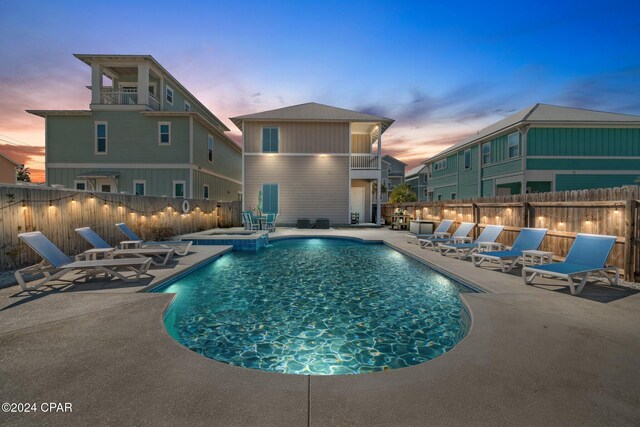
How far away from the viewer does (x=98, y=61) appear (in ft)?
54.5

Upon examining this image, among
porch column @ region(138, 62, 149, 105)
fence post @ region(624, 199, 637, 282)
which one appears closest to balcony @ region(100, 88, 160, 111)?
porch column @ region(138, 62, 149, 105)

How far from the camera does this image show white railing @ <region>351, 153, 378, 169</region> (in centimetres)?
1847

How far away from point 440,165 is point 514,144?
392 inches

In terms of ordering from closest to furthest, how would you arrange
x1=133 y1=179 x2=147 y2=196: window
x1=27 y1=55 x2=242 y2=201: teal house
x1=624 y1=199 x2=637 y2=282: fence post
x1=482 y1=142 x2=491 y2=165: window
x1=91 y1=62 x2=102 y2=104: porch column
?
x1=624 y1=199 x2=637 y2=282: fence post → x1=91 y1=62 x2=102 y2=104: porch column → x1=27 y1=55 x2=242 y2=201: teal house → x1=133 y1=179 x2=147 y2=196: window → x1=482 y1=142 x2=491 y2=165: window

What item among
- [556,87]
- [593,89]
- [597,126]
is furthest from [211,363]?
[593,89]

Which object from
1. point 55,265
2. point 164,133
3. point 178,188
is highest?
point 164,133

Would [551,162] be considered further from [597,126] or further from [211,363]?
[211,363]

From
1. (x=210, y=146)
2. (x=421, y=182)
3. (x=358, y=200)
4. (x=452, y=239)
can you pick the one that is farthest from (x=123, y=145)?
(x=421, y=182)

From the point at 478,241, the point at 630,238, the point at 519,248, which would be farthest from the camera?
the point at 478,241

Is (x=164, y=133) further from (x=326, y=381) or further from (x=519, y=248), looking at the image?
(x=326, y=381)

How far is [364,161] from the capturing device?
18.6 meters

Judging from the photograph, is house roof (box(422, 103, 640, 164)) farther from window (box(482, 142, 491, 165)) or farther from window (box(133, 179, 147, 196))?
window (box(133, 179, 147, 196))

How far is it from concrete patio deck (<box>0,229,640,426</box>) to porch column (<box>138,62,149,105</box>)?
16.9 m

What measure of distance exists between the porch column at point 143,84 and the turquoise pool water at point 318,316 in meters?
14.1
